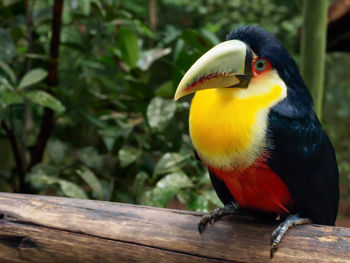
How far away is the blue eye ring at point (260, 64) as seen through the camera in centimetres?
124

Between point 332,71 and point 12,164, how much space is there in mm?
4304

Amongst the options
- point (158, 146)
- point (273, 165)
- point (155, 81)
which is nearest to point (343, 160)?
point (155, 81)

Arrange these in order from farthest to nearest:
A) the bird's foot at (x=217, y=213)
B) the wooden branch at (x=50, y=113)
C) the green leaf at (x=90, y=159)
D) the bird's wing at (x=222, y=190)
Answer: the green leaf at (x=90, y=159), the wooden branch at (x=50, y=113), the bird's wing at (x=222, y=190), the bird's foot at (x=217, y=213)

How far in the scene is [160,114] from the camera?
2.01m

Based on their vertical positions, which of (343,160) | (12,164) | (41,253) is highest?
(41,253)

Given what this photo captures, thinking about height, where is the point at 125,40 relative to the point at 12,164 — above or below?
above

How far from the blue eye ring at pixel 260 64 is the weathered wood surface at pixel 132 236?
47cm

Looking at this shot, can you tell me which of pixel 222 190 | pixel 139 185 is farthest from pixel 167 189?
pixel 222 190

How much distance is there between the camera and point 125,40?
228cm

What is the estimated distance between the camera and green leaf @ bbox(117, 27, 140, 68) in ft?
7.44

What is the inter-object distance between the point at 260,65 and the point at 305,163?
320mm

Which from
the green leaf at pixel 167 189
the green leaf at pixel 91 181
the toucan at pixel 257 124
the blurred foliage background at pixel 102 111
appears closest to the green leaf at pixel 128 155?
the blurred foliage background at pixel 102 111

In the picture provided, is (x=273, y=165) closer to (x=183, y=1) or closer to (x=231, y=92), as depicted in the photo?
(x=231, y=92)

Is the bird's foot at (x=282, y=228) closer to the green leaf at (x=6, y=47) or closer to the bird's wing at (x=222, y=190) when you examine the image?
the bird's wing at (x=222, y=190)
